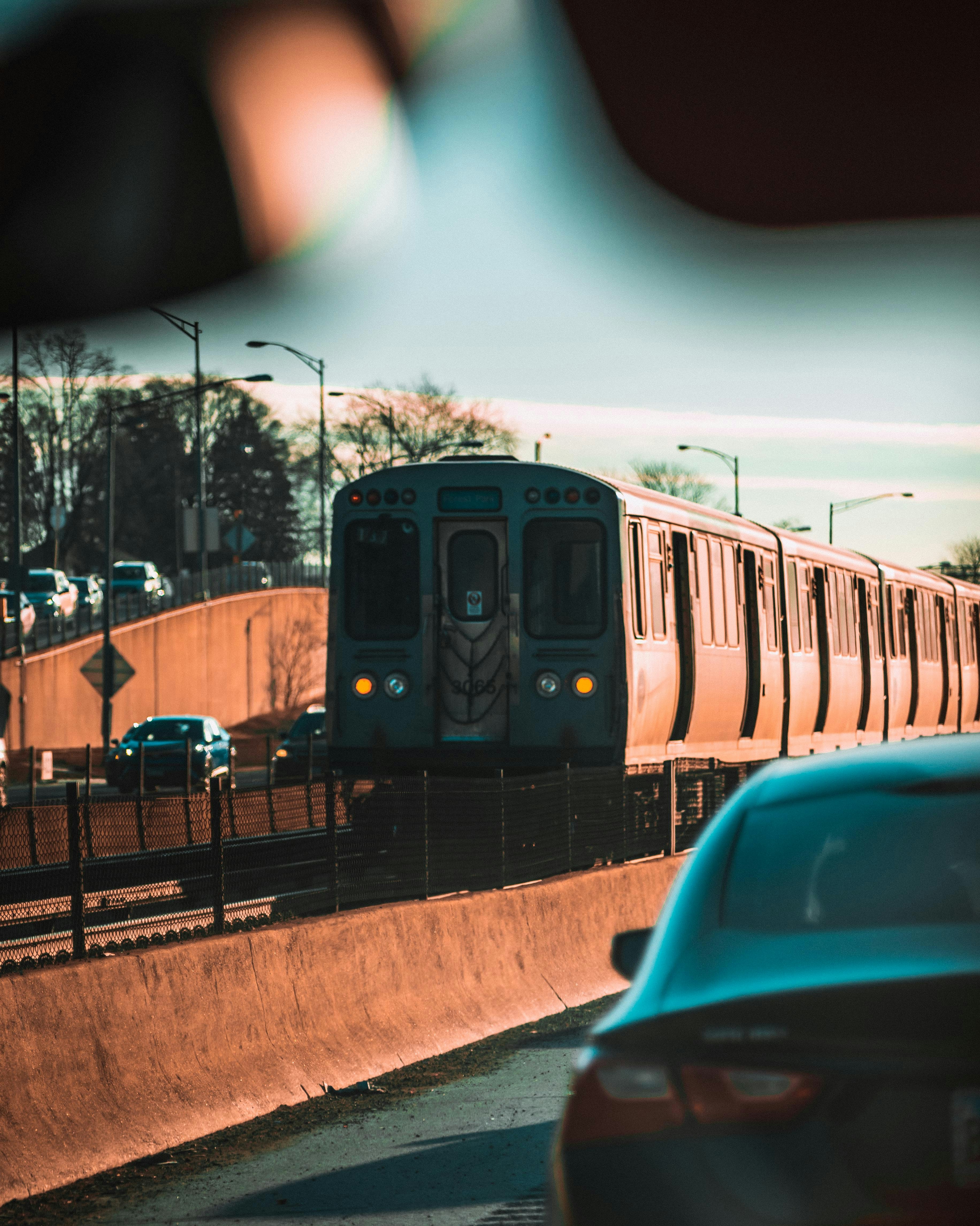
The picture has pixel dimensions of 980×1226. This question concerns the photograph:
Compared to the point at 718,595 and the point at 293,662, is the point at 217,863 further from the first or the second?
the point at 293,662

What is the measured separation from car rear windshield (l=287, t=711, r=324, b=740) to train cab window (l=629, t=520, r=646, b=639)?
919 inches

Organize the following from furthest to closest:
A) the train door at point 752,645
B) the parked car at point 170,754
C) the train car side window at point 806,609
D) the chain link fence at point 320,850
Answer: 1. the parked car at point 170,754
2. the train car side window at point 806,609
3. the train door at point 752,645
4. the chain link fence at point 320,850

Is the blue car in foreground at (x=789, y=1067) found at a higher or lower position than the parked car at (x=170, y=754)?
higher

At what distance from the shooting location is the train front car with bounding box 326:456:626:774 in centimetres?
1869

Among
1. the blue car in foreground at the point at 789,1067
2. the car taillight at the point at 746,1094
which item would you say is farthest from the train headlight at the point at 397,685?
the car taillight at the point at 746,1094

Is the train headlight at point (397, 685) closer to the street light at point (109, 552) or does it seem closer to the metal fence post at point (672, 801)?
the metal fence post at point (672, 801)

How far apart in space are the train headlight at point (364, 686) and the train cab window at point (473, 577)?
3.54 feet

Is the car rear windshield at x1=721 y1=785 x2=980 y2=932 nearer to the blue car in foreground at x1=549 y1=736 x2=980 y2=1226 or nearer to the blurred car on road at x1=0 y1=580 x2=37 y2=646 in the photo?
the blue car in foreground at x1=549 y1=736 x2=980 y2=1226

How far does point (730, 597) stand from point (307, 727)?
823 inches

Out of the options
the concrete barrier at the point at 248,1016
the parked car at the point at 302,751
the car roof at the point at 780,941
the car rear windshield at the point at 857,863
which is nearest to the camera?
the car roof at the point at 780,941

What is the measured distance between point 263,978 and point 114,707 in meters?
55.6

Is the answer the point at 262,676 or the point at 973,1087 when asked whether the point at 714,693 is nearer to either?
the point at 973,1087

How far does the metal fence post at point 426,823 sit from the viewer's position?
36.1 feet

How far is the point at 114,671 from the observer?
40.3 metres
